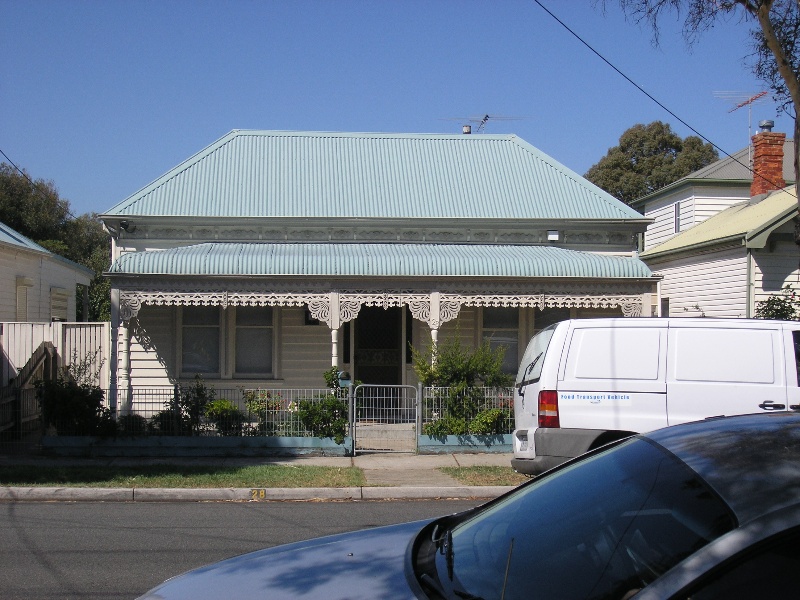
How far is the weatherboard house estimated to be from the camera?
608 inches

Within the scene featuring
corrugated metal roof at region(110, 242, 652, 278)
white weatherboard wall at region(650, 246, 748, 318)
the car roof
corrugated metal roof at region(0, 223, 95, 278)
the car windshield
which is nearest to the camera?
the car roof

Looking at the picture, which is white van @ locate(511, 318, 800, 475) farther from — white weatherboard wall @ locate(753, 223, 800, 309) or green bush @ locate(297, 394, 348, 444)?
white weatherboard wall @ locate(753, 223, 800, 309)

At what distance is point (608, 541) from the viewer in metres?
2.94

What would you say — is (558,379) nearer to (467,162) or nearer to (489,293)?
(489,293)

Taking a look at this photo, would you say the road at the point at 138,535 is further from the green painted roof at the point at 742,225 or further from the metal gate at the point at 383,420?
the green painted roof at the point at 742,225

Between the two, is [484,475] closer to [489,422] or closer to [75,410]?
[489,422]

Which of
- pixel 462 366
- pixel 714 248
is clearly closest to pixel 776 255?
pixel 714 248

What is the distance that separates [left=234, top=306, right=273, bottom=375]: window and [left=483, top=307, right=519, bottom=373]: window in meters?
4.59

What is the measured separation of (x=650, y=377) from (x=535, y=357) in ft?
4.82

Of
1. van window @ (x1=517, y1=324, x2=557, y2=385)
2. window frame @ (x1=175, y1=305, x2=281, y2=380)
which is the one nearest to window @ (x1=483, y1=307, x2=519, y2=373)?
window frame @ (x1=175, y1=305, x2=281, y2=380)

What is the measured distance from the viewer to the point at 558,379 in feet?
31.8

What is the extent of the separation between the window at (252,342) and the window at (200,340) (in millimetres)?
444

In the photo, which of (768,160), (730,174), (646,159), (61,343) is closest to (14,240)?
(61,343)

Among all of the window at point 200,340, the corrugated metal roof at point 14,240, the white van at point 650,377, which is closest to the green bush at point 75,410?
the window at point 200,340
